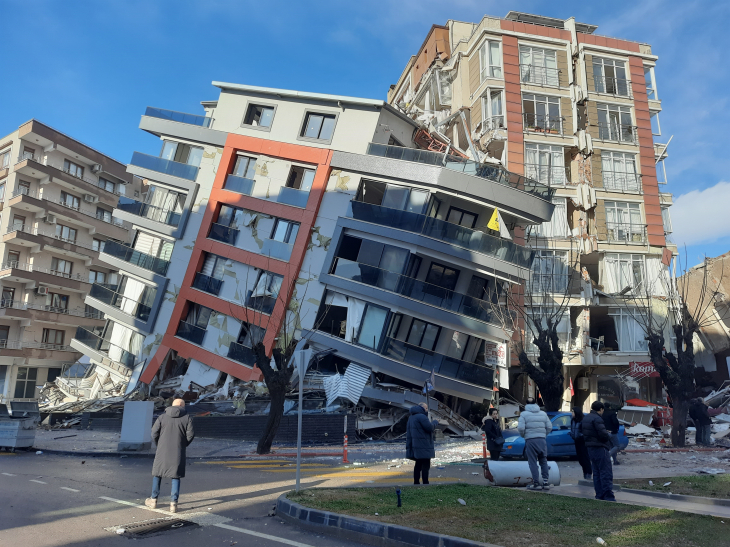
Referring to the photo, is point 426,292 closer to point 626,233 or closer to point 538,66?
point 626,233

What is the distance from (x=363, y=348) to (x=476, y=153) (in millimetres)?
13109

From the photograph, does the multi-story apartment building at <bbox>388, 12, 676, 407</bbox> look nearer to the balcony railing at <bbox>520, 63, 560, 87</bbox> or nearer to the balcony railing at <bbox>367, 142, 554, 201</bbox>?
the balcony railing at <bbox>520, 63, 560, 87</bbox>

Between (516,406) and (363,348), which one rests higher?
(363,348)

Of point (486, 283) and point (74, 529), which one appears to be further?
point (486, 283)

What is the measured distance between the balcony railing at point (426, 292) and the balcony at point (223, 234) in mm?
6869

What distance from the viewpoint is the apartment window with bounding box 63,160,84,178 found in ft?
145

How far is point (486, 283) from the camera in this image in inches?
1045

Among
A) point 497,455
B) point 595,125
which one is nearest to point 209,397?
point 497,455

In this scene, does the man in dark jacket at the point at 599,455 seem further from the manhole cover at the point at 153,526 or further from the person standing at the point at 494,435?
the manhole cover at the point at 153,526

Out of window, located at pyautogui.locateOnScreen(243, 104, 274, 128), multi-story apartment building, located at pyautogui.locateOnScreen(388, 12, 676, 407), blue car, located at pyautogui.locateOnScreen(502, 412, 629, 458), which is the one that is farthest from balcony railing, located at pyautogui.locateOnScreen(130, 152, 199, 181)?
blue car, located at pyautogui.locateOnScreen(502, 412, 629, 458)

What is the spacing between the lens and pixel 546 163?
3181cm

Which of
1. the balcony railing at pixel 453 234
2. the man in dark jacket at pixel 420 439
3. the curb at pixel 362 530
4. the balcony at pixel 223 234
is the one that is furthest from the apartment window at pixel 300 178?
the curb at pixel 362 530

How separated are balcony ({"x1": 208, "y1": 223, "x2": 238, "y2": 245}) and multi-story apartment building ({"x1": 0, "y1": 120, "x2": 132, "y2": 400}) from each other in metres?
17.1

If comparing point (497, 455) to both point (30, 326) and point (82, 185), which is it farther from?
point (82, 185)
